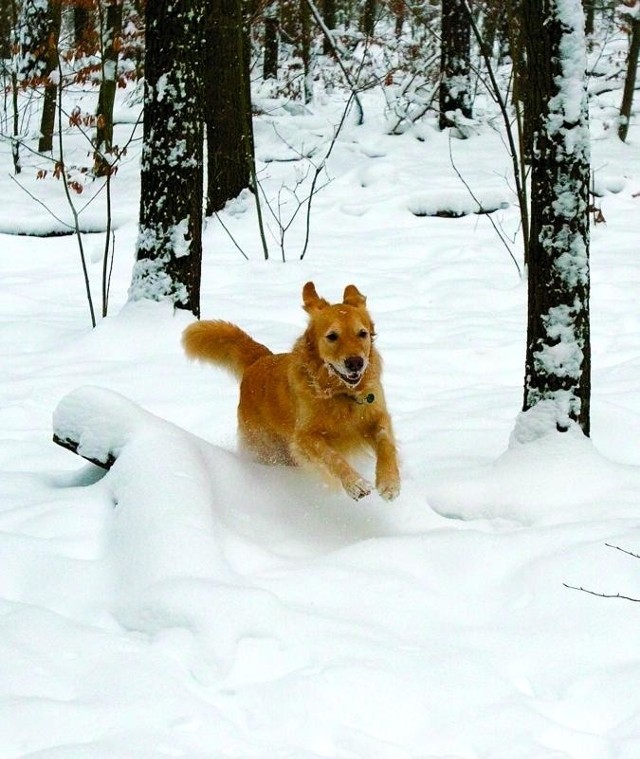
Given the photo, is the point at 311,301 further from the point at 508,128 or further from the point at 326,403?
the point at 508,128

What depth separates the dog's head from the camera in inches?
182

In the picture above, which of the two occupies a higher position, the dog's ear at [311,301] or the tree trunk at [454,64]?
the tree trunk at [454,64]

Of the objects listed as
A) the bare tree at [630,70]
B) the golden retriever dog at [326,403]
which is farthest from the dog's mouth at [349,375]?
the bare tree at [630,70]

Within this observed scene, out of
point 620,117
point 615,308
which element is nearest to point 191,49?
point 615,308

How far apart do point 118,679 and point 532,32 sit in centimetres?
359

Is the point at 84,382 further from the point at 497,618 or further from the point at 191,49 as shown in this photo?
the point at 497,618

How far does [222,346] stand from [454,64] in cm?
1143

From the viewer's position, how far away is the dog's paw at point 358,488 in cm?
454

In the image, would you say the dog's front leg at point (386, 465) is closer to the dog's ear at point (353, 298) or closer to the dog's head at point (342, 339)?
the dog's head at point (342, 339)

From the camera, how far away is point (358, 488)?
4547mm

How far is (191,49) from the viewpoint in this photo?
7.57m

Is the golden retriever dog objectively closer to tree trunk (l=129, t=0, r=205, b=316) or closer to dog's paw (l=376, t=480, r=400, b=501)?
→ dog's paw (l=376, t=480, r=400, b=501)

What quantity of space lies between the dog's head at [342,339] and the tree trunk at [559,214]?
0.90 metres

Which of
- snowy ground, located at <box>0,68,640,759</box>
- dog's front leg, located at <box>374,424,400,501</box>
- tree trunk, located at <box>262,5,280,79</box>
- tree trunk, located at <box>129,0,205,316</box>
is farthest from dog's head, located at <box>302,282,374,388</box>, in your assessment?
tree trunk, located at <box>262,5,280,79</box>
